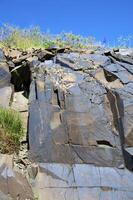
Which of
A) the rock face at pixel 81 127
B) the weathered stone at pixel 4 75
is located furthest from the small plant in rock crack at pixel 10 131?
the weathered stone at pixel 4 75

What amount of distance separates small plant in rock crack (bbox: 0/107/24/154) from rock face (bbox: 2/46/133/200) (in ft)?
0.79

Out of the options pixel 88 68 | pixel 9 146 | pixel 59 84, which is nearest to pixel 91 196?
pixel 9 146

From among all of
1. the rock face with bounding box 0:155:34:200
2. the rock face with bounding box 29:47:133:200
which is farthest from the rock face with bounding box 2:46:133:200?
the rock face with bounding box 0:155:34:200

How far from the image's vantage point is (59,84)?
7648 mm

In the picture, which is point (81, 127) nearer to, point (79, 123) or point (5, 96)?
point (79, 123)

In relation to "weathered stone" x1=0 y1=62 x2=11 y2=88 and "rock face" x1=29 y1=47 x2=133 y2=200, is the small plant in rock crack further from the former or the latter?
"weathered stone" x1=0 y1=62 x2=11 y2=88

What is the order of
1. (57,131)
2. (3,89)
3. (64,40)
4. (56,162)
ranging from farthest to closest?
(64,40) < (3,89) < (57,131) < (56,162)

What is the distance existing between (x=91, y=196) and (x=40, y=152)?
1.17m

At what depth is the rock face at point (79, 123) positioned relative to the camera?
6078 millimetres

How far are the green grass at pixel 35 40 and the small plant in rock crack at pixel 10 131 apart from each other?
343 cm

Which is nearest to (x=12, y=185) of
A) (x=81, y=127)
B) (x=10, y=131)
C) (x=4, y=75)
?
(x=10, y=131)

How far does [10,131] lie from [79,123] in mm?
1278

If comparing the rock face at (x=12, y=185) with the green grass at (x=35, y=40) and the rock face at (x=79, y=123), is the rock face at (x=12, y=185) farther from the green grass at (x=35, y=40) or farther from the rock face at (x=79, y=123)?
the green grass at (x=35, y=40)

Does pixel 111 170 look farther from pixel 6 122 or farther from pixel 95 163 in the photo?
pixel 6 122
